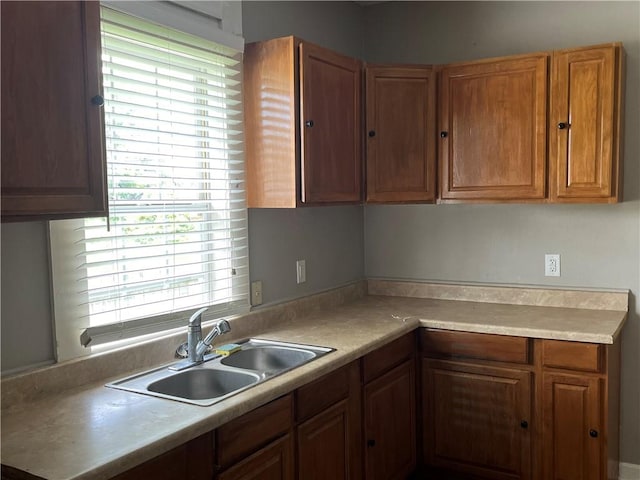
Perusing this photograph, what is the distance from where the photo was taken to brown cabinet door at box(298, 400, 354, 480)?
2164 millimetres

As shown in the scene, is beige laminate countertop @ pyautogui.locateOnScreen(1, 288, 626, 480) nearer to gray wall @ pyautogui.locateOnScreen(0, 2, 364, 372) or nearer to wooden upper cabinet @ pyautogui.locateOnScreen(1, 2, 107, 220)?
Result: gray wall @ pyautogui.locateOnScreen(0, 2, 364, 372)

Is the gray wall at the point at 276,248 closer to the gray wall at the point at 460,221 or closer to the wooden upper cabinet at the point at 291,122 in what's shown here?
the gray wall at the point at 460,221

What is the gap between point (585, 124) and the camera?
2760mm

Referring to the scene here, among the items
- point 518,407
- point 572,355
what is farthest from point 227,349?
point 572,355

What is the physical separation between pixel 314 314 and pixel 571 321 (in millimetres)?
1223

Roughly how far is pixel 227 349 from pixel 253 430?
56 cm

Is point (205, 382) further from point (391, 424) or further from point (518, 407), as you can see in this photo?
point (518, 407)

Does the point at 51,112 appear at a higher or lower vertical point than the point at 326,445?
higher

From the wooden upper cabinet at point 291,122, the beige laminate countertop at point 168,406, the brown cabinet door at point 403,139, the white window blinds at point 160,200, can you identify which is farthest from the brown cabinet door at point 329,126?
the beige laminate countertop at point 168,406

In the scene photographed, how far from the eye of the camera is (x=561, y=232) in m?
3.17

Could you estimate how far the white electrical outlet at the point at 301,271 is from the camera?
123 inches

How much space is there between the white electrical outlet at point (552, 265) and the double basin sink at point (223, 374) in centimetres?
144

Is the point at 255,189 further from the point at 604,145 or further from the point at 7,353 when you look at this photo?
the point at 604,145

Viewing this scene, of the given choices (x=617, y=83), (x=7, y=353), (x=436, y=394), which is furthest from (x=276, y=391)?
(x=617, y=83)
